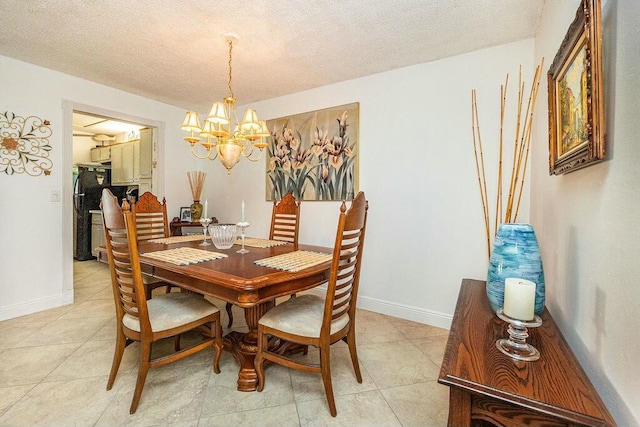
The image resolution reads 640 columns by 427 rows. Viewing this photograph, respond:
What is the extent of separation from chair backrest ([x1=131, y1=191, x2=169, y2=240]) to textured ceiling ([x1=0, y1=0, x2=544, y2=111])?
1254 mm

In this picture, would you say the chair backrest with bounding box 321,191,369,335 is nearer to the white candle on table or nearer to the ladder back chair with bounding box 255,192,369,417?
the ladder back chair with bounding box 255,192,369,417

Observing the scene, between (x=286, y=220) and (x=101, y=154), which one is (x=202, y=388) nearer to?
(x=286, y=220)

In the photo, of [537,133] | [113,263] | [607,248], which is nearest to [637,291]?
[607,248]

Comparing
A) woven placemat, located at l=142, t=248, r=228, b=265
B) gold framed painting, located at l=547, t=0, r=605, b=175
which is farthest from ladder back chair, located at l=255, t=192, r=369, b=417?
gold framed painting, located at l=547, t=0, r=605, b=175

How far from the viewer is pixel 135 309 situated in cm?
153

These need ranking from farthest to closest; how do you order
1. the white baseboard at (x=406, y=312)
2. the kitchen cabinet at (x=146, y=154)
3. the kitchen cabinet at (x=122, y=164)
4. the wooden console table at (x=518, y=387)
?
1. the kitchen cabinet at (x=122, y=164)
2. the kitchen cabinet at (x=146, y=154)
3. the white baseboard at (x=406, y=312)
4. the wooden console table at (x=518, y=387)

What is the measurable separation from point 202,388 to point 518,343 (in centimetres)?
159

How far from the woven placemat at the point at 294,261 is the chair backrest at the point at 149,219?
1.54 m

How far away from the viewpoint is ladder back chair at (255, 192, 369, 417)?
1.41m

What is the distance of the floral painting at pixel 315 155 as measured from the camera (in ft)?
9.80

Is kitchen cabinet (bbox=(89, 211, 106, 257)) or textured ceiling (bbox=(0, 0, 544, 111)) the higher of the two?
textured ceiling (bbox=(0, 0, 544, 111))

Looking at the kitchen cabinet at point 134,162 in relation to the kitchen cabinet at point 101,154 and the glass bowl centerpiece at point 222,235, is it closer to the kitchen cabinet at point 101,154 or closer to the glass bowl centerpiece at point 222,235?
the kitchen cabinet at point 101,154

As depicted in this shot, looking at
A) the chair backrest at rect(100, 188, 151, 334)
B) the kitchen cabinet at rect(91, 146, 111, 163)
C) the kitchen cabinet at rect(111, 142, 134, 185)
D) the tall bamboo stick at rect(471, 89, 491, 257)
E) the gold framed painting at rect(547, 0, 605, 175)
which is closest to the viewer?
the gold framed painting at rect(547, 0, 605, 175)

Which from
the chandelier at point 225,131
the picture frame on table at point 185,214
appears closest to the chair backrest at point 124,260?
the chandelier at point 225,131
